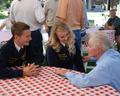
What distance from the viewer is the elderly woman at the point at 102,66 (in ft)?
5.80

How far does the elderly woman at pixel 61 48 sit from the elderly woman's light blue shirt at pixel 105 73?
934mm

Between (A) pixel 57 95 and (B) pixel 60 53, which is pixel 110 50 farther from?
(B) pixel 60 53

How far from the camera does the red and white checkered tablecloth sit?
67.9 inches

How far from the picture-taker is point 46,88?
182 centimetres

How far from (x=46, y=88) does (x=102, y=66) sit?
0.36 meters

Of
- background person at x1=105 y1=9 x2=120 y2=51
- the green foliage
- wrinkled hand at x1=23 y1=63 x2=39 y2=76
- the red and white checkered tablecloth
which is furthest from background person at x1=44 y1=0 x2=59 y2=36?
the green foliage

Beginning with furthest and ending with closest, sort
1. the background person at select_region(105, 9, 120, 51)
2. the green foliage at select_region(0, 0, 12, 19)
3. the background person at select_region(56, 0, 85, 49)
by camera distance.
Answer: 1. the green foliage at select_region(0, 0, 12, 19)
2. the background person at select_region(105, 9, 120, 51)
3. the background person at select_region(56, 0, 85, 49)

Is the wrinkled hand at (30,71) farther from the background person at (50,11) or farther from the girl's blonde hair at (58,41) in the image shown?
the background person at (50,11)

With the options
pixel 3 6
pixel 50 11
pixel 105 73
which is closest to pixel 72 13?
pixel 50 11

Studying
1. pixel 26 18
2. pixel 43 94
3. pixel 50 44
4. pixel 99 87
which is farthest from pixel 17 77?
pixel 26 18

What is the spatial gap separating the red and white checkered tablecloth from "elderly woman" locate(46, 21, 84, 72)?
0.70 metres

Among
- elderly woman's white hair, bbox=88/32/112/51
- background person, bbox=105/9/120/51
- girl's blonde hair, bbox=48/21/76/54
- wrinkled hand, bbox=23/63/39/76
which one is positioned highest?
elderly woman's white hair, bbox=88/32/112/51

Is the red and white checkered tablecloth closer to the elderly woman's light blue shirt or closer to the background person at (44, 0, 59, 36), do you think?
the elderly woman's light blue shirt

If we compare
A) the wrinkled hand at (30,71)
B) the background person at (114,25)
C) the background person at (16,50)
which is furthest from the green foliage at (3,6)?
the wrinkled hand at (30,71)
